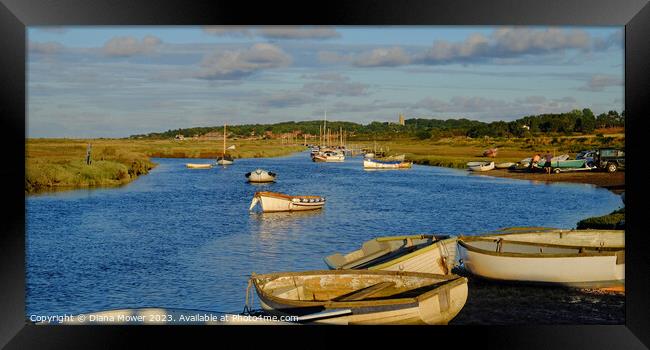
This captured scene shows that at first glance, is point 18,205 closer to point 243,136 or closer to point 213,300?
point 213,300

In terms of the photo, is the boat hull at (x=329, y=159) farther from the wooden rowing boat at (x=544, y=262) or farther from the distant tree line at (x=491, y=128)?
the wooden rowing boat at (x=544, y=262)

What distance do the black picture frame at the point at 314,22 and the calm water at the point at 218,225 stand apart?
423cm

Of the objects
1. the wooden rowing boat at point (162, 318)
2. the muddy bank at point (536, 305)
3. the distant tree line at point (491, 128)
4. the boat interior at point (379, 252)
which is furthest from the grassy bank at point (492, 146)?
the wooden rowing boat at point (162, 318)

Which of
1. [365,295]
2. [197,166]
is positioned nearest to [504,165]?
[197,166]

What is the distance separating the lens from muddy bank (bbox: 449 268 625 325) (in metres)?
10.6

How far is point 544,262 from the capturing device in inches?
457

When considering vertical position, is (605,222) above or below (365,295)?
above

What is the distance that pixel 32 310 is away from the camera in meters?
12.6

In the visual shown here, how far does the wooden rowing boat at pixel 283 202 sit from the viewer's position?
23.8 m

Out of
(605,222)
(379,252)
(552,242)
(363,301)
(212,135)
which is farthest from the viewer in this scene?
(212,135)

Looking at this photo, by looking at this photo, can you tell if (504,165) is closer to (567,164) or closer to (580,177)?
(567,164)

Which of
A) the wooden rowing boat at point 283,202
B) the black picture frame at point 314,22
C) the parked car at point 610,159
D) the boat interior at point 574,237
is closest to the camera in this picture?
the black picture frame at point 314,22

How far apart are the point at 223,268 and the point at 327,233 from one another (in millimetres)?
4970

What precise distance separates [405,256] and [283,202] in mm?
13014
